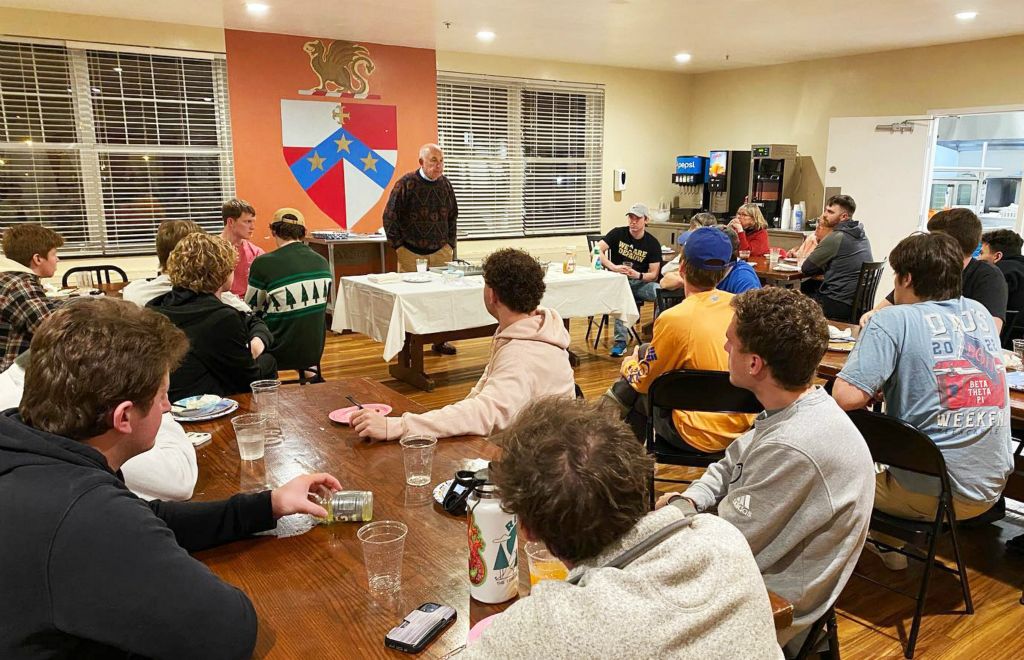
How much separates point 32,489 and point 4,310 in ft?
8.19

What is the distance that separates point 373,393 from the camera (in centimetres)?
246

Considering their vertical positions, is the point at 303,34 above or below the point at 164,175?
above

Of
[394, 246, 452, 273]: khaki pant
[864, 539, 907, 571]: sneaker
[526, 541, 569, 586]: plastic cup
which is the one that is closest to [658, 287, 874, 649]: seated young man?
[526, 541, 569, 586]: plastic cup

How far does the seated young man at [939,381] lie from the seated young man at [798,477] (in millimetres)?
801

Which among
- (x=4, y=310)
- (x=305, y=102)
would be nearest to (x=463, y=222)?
(x=305, y=102)

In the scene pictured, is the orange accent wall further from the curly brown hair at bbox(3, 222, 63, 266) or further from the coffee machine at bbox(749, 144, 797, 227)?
the coffee machine at bbox(749, 144, 797, 227)

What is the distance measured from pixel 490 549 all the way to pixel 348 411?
1136 millimetres

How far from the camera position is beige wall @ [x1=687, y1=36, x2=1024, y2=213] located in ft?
23.2

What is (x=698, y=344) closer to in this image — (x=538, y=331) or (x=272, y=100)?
(x=538, y=331)

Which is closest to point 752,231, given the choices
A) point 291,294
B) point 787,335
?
point 291,294

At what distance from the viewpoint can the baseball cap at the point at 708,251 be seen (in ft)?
9.45

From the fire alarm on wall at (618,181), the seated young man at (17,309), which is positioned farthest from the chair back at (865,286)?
the seated young man at (17,309)

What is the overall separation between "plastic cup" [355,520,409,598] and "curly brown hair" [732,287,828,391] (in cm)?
98

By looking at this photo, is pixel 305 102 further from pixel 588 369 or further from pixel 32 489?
pixel 32 489
